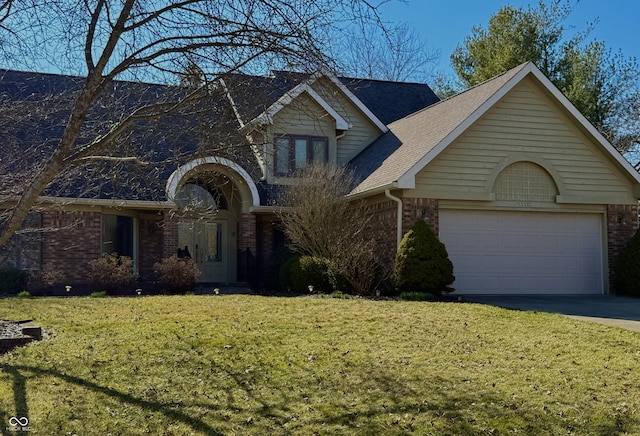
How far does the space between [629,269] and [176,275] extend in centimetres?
1106

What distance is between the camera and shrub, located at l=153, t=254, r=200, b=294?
17.1m

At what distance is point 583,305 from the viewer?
46.9ft

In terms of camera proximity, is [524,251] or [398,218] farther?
[524,251]

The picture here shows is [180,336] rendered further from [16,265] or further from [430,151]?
[16,265]

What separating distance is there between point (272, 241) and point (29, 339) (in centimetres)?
1113

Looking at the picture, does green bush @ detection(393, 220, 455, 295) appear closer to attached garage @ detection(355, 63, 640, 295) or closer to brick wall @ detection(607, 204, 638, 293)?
attached garage @ detection(355, 63, 640, 295)

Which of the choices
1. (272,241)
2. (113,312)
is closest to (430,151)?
(272,241)

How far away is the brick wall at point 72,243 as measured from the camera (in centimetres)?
1748

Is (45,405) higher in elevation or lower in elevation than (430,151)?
lower

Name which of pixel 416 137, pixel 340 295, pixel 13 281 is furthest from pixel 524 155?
pixel 13 281

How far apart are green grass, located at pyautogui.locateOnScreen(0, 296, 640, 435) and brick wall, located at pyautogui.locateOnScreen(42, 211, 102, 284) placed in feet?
19.9

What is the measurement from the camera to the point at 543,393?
7051mm

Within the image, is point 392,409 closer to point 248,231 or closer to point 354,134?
point 248,231

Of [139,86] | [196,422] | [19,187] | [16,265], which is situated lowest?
[196,422]
